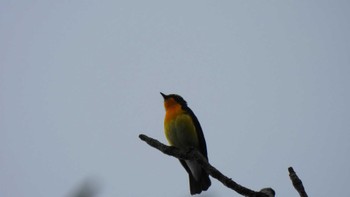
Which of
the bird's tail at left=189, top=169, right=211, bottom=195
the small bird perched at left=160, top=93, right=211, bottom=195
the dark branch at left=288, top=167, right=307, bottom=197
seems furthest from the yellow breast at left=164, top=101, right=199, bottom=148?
the dark branch at left=288, top=167, right=307, bottom=197

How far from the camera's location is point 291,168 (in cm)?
372

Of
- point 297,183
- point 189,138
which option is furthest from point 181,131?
point 297,183

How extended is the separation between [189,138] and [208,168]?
3.60 m

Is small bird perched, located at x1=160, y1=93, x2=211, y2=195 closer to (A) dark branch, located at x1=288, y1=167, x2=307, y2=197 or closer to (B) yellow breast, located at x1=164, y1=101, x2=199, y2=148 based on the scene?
(B) yellow breast, located at x1=164, y1=101, x2=199, y2=148

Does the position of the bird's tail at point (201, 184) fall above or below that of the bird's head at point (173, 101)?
below

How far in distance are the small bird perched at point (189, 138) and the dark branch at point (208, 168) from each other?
2319 millimetres

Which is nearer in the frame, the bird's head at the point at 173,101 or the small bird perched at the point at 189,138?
the small bird perched at the point at 189,138

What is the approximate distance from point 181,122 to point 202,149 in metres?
0.73

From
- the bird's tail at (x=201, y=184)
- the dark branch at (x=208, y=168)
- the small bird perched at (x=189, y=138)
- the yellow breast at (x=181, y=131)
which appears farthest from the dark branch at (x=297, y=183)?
Answer: the yellow breast at (x=181, y=131)

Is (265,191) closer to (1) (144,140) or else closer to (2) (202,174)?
(1) (144,140)

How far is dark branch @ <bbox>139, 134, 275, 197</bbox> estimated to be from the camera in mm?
3958

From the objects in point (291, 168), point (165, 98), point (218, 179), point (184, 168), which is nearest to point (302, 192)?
point (291, 168)

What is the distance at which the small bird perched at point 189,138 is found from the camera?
8672mm

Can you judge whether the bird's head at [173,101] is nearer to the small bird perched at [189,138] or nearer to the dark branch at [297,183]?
the small bird perched at [189,138]
